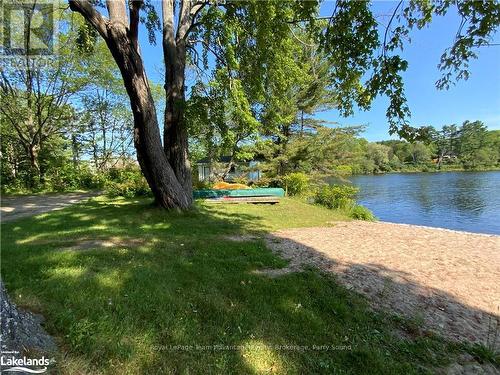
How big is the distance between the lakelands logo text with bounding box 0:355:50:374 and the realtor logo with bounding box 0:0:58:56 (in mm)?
15625

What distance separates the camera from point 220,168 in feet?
69.9

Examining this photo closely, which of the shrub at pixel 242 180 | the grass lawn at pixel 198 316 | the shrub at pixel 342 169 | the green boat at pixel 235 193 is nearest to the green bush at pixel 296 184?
the shrub at pixel 342 169

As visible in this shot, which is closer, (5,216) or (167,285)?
(167,285)

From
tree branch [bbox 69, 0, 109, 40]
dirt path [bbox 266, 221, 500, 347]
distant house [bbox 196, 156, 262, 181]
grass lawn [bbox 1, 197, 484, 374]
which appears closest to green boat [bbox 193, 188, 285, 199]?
dirt path [bbox 266, 221, 500, 347]

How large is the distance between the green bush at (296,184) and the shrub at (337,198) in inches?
54.9

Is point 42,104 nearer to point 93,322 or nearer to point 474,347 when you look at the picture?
point 93,322

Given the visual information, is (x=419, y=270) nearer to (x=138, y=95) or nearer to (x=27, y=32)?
(x=138, y=95)

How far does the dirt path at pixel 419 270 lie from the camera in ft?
11.1

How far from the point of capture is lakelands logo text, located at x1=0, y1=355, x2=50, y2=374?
1629 mm

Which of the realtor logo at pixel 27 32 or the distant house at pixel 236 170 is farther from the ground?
the realtor logo at pixel 27 32

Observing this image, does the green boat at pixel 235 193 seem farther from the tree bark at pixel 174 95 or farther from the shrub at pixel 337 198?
the tree bark at pixel 174 95

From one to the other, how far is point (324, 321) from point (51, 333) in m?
2.40

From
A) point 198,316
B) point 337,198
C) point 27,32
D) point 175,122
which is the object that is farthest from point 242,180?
point 198,316

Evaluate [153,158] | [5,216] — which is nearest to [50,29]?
[5,216]
